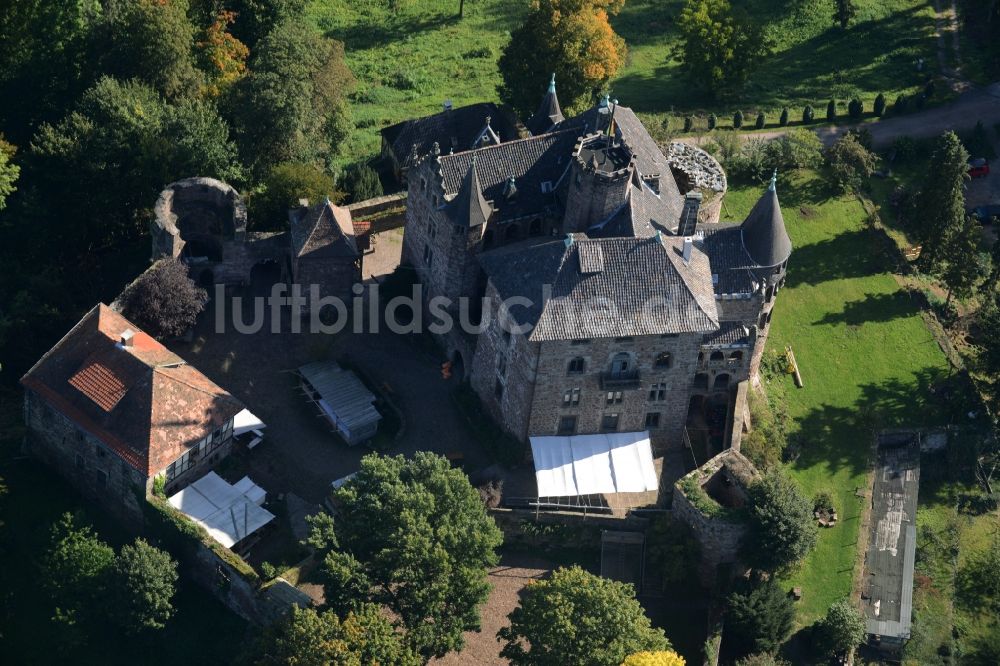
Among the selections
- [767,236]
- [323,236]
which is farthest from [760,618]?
[323,236]

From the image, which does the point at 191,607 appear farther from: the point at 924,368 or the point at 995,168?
the point at 995,168

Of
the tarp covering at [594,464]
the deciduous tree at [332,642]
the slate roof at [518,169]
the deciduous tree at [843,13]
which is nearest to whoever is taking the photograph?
the deciduous tree at [332,642]

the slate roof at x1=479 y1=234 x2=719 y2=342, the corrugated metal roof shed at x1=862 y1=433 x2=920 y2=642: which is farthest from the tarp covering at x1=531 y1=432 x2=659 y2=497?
the corrugated metal roof shed at x1=862 y1=433 x2=920 y2=642

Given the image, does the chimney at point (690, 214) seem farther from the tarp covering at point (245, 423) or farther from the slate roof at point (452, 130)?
the tarp covering at point (245, 423)

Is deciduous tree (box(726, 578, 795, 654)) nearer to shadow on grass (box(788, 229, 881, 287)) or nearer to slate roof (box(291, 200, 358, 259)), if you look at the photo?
shadow on grass (box(788, 229, 881, 287))

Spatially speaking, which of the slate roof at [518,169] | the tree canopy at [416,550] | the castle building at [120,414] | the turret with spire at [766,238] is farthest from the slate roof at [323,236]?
the turret with spire at [766,238]

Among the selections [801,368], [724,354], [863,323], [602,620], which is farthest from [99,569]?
[863,323]
